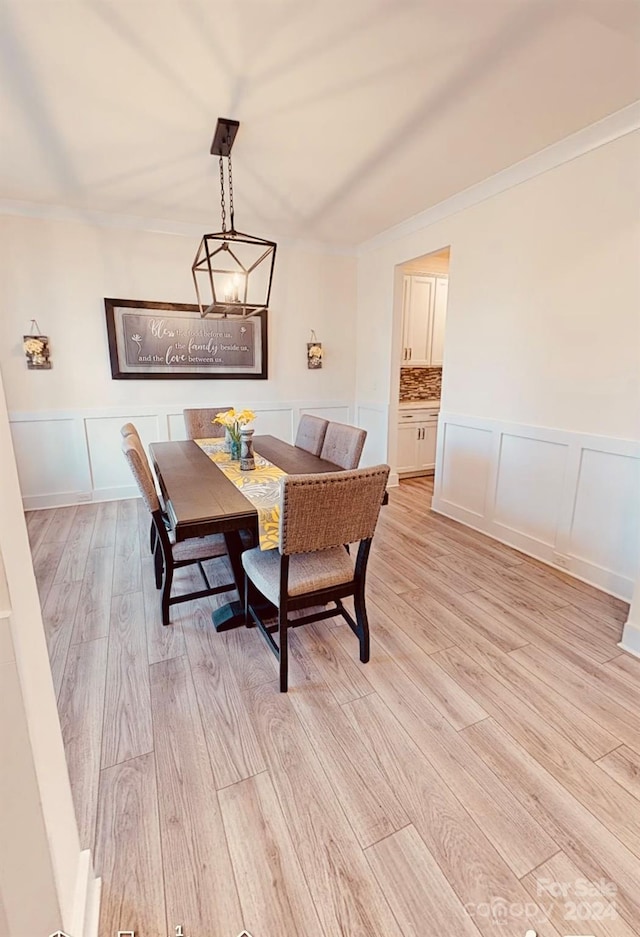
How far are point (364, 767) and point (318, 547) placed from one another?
30.3 inches

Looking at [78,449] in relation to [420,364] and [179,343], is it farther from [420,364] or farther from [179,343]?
[420,364]

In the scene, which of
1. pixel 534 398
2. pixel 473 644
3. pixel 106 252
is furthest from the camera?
pixel 106 252

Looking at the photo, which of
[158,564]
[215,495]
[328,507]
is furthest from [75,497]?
[328,507]

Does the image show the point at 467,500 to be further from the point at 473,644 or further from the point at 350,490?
the point at 350,490

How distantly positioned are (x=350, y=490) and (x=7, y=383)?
3.56 meters

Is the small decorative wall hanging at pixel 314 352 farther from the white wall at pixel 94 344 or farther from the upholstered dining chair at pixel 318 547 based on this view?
the upholstered dining chair at pixel 318 547

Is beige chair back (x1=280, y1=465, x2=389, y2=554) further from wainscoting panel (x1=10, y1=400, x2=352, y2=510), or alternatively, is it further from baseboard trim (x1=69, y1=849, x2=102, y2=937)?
wainscoting panel (x1=10, y1=400, x2=352, y2=510)

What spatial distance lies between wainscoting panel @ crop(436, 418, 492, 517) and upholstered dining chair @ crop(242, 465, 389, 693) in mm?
1875

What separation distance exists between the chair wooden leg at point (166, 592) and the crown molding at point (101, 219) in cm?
332

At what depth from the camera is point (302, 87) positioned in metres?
2.01

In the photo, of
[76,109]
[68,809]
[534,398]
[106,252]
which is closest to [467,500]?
[534,398]

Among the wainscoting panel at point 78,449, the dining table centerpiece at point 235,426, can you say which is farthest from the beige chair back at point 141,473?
the wainscoting panel at point 78,449

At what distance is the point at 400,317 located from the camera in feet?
14.3

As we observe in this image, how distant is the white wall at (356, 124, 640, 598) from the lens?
2.38 metres
